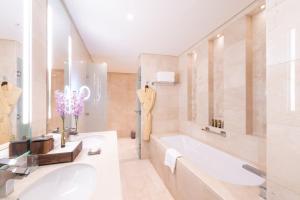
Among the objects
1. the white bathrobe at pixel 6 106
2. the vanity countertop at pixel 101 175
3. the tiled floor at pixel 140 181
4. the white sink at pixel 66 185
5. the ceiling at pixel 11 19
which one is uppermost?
the ceiling at pixel 11 19

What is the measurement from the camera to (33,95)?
1.10m

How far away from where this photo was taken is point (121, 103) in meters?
5.59

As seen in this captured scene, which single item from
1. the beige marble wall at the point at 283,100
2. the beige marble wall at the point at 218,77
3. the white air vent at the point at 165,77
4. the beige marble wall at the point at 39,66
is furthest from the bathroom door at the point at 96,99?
the beige marble wall at the point at 283,100

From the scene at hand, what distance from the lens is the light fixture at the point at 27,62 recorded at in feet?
3.32

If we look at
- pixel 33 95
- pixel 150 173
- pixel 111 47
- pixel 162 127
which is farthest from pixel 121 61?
pixel 33 95

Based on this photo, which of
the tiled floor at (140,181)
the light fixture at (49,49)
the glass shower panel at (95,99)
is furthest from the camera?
the glass shower panel at (95,99)

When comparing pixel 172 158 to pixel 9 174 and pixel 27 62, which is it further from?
pixel 27 62

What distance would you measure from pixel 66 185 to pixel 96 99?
2.20 m

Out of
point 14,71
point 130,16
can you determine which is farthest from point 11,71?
point 130,16

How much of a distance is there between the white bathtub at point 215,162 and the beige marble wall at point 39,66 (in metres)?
1.68

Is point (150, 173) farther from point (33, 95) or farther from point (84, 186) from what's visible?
point (33, 95)

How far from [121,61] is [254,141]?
3.63 metres

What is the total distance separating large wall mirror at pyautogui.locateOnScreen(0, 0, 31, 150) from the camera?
80 centimetres

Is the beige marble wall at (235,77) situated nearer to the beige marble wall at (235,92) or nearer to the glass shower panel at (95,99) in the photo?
the beige marble wall at (235,92)
